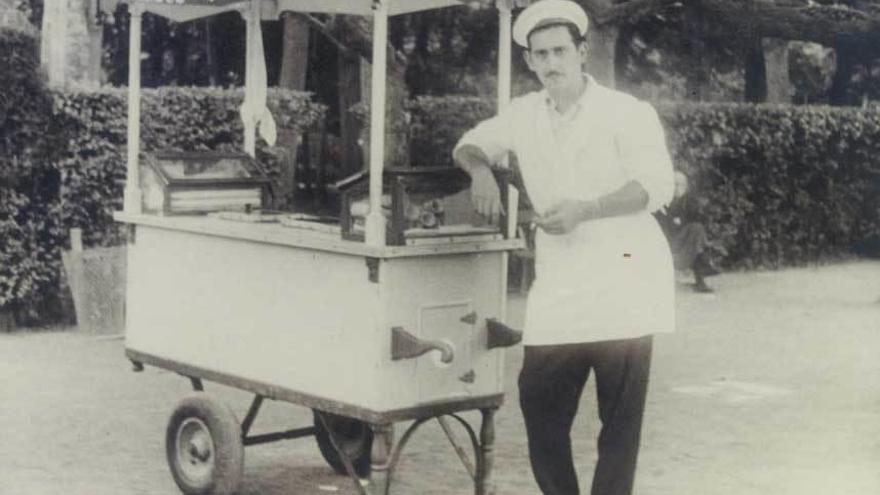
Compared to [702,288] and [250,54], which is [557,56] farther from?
[702,288]

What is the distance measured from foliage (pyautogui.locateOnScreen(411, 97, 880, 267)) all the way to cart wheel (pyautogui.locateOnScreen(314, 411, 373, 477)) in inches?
355

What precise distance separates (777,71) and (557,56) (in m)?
21.8

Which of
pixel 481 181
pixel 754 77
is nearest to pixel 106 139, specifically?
pixel 481 181

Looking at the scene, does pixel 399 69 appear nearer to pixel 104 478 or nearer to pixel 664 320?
pixel 104 478

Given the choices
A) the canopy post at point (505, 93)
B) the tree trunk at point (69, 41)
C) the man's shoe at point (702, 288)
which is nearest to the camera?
the canopy post at point (505, 93)

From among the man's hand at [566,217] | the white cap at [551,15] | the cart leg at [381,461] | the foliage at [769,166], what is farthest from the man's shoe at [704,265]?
the man's hand at [566,217]

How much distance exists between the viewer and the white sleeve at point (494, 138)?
6.16 m

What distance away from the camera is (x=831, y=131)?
2009 cm

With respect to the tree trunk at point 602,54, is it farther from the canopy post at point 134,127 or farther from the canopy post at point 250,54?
the canopy post at point 134,127

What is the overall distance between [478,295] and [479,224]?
337 mm

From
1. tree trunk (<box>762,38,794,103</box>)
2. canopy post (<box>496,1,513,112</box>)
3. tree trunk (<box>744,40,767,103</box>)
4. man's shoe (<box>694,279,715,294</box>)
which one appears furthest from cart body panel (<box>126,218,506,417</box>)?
tree trunk (<box>744,40,767,103</box>)

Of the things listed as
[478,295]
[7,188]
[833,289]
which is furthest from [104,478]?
[833,289]

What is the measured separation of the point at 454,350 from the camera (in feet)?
21.2

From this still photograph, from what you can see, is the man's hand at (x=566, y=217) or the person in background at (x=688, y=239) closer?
the man's hand at (x=566, y=217)
